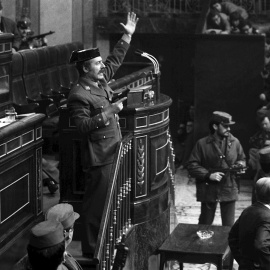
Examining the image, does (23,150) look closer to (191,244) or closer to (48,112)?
(191,244)

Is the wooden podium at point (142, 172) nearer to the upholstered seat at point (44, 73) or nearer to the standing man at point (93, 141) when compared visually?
the standing man at point (93, 141)

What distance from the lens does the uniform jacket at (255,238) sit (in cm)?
673

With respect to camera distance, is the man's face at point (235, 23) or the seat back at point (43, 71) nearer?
the seat back at point (43, 71)

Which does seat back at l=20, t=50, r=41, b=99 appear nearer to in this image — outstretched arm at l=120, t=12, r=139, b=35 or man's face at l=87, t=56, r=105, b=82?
outstretched arm at l=120, t=12, r=139, b=35

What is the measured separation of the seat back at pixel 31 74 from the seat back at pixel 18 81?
0.08 m

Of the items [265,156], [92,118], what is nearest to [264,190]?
[92,118]

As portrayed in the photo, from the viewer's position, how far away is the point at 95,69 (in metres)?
7.41

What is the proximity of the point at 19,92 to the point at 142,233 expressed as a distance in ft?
11.5

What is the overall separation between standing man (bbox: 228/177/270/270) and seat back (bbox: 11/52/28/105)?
4776mm

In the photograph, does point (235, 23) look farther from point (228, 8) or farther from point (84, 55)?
point (84, 55)

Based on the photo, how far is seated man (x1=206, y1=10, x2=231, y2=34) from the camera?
15.7 m

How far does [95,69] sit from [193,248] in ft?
6.63

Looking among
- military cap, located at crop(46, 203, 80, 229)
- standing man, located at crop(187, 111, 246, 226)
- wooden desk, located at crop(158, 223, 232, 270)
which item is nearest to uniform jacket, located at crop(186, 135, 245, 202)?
standing man, located at crop(187, 111, 246, 226)

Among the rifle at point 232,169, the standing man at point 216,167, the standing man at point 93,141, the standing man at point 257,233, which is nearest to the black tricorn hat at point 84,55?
the standing man at point 93,141
